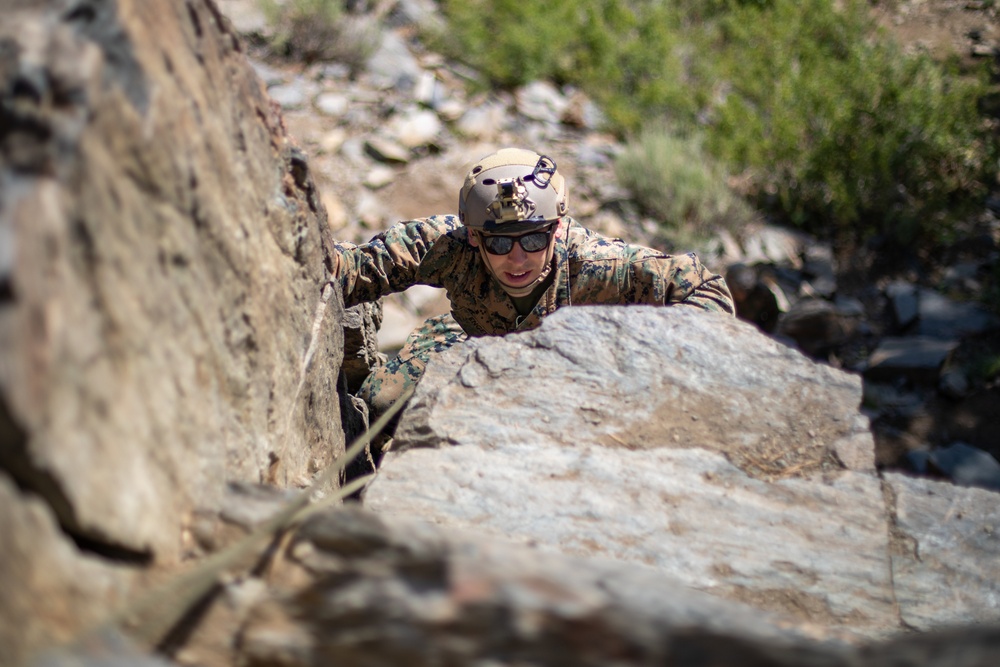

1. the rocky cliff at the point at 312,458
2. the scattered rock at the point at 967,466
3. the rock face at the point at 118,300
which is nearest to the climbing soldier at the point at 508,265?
the rocky cliff at the point at 312,458

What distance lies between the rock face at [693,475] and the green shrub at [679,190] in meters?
5.12

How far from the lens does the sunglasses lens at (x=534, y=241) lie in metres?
3.19

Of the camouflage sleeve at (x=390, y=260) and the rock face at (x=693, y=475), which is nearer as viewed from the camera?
the rock face at (x=693, y=475)

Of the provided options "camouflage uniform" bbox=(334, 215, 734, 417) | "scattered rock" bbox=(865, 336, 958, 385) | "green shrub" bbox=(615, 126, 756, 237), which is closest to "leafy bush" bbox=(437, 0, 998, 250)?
"green shrub" bbox=(615, 126, 756, 237)

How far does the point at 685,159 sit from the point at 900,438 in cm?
327

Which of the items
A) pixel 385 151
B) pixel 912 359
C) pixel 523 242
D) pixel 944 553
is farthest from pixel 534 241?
pixel 385 151

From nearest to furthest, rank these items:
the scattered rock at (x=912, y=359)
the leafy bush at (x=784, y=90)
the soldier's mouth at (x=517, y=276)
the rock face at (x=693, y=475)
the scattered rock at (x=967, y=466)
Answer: the rock face at (x=693, y=475) < the soldier's mouth at (x=517, y=276) < the scattered rock at (x=967, y=466) < the scattered rock at (x=912, y=359) < the leafy bush at (x=784, y=90)

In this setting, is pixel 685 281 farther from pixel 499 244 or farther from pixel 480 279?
pixel 480 279

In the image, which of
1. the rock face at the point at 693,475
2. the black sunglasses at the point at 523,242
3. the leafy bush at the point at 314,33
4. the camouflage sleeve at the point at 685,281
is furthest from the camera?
the leafy bush at the point at 314,33

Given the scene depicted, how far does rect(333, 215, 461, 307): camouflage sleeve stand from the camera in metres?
3.06

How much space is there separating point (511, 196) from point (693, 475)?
4.39ft

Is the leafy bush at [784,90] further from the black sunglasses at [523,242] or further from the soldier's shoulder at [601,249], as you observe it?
the black sunglasses at [523,242]

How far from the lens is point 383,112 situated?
7652 mm

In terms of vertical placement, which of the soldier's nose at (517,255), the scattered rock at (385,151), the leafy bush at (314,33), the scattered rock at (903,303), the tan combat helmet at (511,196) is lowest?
the scattered rock at (903,303)
